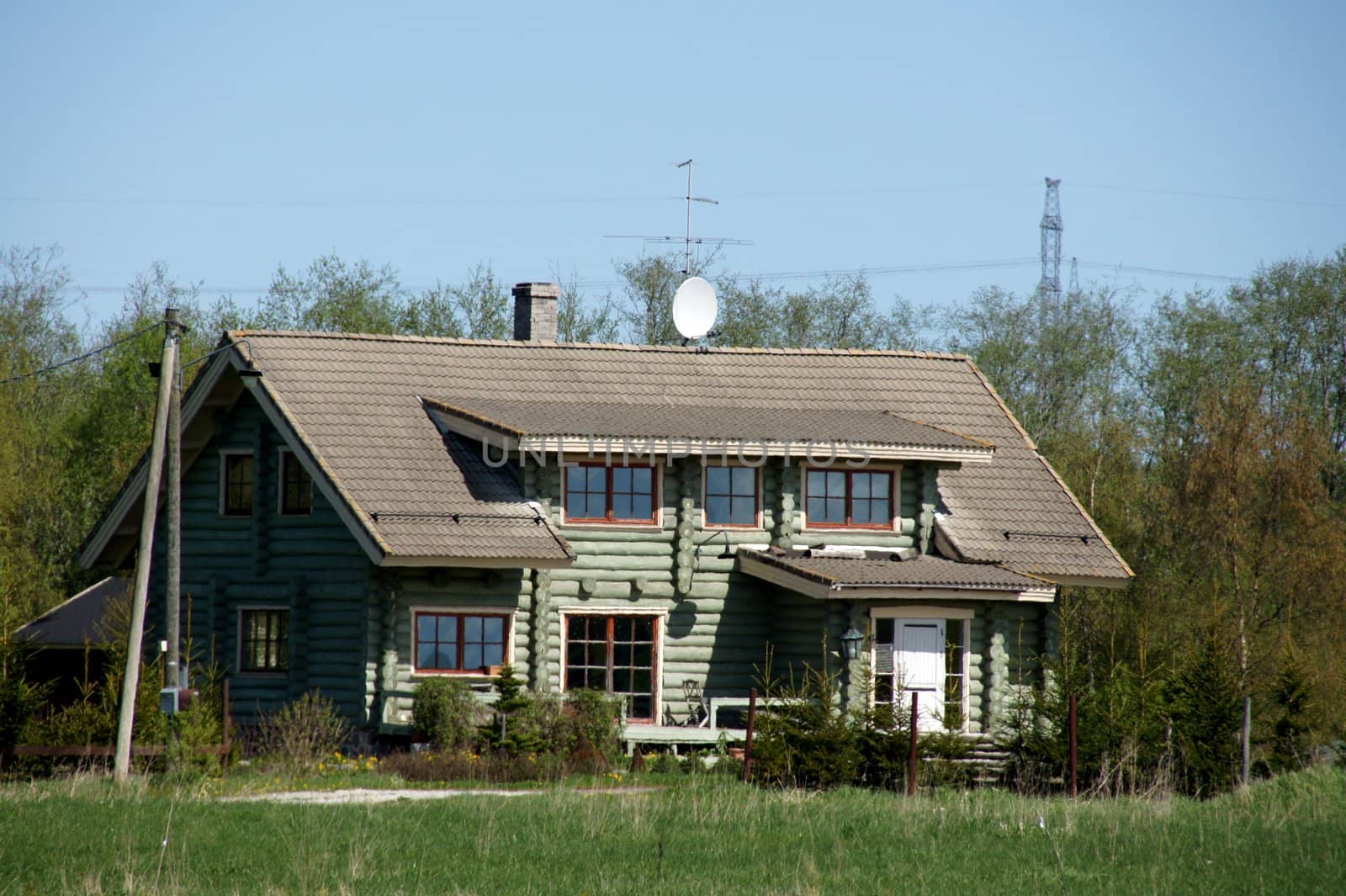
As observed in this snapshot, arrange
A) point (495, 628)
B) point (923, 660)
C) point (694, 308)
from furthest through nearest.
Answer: point (694, 308), point (923, 660), point (495, 628)

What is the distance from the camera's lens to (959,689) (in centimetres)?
2664

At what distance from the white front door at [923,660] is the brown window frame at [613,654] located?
137 inches

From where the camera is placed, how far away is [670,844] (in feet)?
55.9

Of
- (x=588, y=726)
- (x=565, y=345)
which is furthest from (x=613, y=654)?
(x=565, y=345)

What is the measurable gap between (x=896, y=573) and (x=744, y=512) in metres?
2.83

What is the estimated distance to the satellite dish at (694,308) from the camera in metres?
30.8

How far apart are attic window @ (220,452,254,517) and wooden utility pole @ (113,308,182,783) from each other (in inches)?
161

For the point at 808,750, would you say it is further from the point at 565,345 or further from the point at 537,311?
the point at 537,311

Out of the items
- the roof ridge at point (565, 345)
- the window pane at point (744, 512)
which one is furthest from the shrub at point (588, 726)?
the roof ridge at point (565, 345)

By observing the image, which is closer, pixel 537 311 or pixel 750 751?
pixel 750 751

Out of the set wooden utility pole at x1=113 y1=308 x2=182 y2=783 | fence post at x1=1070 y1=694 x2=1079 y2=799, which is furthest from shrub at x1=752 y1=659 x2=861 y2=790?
wooden utility pole at x1=113 y1=308 x2=182 y2=783

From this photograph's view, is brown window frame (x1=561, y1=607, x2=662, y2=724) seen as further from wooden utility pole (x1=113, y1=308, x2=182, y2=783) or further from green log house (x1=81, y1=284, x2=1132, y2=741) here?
wooden utility pole (x1=113, y1=308, x2=182, y2=783)

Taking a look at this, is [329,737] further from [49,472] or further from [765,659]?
[49,472]

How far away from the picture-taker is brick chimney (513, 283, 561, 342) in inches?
1229
